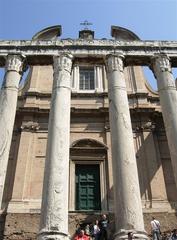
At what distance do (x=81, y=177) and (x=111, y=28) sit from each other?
10.6 metres

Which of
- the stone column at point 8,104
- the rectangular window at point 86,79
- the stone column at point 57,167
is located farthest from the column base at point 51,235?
the rectangular window at point 86,79

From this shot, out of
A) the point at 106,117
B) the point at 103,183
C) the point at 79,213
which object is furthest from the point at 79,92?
the point at 79,213

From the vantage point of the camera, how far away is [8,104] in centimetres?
1401

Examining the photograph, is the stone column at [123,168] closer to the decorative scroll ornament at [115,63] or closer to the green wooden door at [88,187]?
the decorative scroll ornament at [115,63]

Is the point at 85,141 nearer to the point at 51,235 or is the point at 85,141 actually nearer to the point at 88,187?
the point at 88,187

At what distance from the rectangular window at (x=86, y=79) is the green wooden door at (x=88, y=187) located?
Answer: 19.6 ft

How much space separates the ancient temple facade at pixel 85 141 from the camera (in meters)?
11.7

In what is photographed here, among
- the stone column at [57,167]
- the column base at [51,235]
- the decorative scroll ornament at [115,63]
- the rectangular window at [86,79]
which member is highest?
the rectangular window at [86,79]

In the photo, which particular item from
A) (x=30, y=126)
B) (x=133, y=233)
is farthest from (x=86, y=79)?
(x=133, y=233)

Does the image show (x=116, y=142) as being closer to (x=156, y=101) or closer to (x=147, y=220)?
(x=147, y=220)

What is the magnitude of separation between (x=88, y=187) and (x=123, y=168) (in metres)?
5.90

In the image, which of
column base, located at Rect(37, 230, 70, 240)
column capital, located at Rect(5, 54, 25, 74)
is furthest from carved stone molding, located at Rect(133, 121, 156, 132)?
column base, located at Rect(37, 230, 70, 240)

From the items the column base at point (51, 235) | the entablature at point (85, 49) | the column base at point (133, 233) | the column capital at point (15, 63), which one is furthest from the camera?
the entablature at point (85, 49)

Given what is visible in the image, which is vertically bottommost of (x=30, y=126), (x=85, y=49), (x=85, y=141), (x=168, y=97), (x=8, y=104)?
(x=8, y=104)
